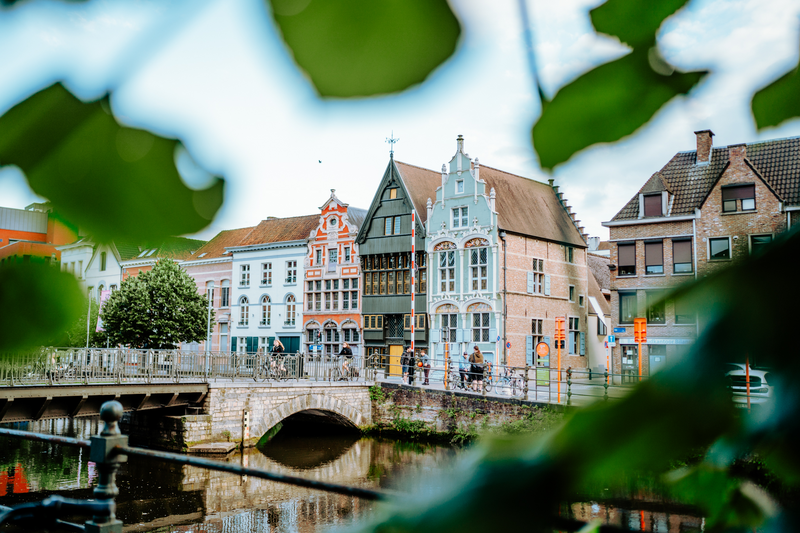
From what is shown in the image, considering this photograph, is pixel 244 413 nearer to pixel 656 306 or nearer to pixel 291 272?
pixel 291 272

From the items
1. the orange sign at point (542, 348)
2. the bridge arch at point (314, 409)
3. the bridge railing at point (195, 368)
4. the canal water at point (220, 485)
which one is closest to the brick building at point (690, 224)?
the canal water at point (220, 485)

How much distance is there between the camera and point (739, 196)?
77 centimetres

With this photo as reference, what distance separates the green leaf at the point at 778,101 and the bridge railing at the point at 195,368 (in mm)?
14204

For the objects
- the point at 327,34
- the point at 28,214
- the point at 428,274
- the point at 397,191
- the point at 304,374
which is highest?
the point at 397,191

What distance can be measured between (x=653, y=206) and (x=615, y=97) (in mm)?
552

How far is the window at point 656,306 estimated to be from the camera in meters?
0.35

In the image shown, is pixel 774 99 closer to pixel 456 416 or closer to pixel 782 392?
pixel 782 392

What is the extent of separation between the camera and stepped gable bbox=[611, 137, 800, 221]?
20.2 inches

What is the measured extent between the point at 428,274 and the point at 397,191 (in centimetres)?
373

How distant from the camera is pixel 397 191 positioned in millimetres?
25844

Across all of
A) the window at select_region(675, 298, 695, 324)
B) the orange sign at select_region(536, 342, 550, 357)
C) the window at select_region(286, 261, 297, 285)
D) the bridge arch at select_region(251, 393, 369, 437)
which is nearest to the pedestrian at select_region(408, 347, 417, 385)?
the bridge arch at select_region(251, 393, 369, 437)

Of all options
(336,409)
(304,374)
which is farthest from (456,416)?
(304,374)

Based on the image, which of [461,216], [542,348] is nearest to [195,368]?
[542,348]

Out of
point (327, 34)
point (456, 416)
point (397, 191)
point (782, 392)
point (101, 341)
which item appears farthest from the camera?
point (397, 191)
